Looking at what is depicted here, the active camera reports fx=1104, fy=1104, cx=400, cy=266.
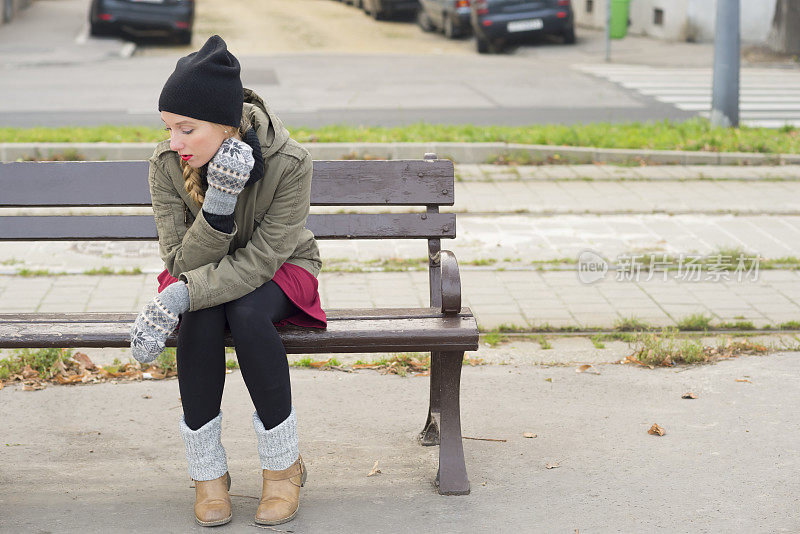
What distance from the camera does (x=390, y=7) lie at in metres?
27.3

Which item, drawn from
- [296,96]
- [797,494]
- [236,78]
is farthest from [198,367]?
[296,96]

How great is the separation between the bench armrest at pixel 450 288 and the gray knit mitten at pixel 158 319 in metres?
0.89

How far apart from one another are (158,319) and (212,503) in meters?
0.62

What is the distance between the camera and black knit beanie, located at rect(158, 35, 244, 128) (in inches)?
133

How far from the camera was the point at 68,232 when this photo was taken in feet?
14.1

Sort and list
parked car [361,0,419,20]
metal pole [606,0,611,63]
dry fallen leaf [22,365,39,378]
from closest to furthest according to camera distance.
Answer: dry fallen leaf [22,365,39,378]
metal pole [606,0,611,63]
parked car [361,0,419,20]

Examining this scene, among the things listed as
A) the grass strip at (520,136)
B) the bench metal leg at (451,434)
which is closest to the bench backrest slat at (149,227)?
the bench metal leg at (451,434)

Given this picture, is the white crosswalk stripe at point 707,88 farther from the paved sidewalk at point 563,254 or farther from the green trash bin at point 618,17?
the paved sidewalk at point 563,254

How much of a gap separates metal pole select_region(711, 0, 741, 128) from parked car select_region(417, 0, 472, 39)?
11436mm

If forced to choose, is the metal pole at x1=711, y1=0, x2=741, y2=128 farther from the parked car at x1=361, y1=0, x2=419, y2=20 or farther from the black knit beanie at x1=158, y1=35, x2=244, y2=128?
the parked car at x1=361, y1=0, x2=419, y2=20

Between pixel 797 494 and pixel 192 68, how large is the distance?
2.44m

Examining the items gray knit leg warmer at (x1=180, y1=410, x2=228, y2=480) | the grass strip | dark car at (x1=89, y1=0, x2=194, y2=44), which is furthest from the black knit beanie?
dark car at (x1=89, y1=0, x2=194, y2=44)

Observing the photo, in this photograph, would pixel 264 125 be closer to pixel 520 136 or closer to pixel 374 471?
pixel 374 471

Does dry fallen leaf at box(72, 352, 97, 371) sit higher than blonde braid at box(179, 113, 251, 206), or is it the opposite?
blonde braid at box(179, 113, 251, 206)
